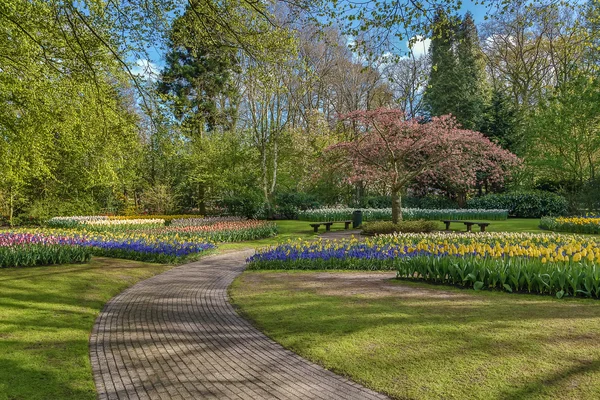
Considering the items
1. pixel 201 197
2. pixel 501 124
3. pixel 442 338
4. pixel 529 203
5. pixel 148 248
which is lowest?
pixel 442 338

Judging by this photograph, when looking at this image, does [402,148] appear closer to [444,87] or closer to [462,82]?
[462,82]

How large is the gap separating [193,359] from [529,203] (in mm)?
27326

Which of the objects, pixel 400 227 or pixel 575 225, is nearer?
pixel 400 227

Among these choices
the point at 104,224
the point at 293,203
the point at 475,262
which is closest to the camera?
the point at 475,262

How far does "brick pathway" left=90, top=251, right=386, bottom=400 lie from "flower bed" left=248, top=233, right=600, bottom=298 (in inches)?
142

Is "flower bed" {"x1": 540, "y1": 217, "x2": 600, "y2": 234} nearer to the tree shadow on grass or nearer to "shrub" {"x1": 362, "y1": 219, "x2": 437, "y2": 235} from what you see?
"shrub" {"x1": 362, "y1": 219, "x2": 437, "y2": 235}

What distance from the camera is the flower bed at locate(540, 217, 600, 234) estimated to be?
1642cm

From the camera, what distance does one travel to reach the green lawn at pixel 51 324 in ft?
12.6

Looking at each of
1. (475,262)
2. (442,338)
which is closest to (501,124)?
(475,262)

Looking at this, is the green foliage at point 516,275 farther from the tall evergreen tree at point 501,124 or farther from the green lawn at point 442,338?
the tall evergreen tree at point 501,124

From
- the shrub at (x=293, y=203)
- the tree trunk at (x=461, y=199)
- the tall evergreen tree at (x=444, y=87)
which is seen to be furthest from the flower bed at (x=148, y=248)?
the tall evergreen tree at (x=444, y=87)

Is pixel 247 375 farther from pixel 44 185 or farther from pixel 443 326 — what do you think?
pixel 44 185

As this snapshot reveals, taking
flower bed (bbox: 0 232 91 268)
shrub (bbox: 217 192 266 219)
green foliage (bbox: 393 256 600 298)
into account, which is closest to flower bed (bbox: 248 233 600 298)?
green foliage (bbox: 393 256 600 298)

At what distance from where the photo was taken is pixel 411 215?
24.9m
